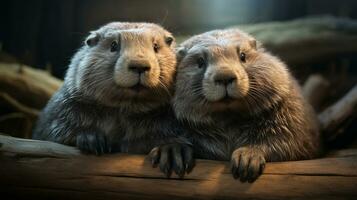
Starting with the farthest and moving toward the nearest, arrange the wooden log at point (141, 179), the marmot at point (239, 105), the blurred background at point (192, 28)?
the blurred background at point (192, 28)
the marmot at point (239, 105)
the wooden log at point (141, 179)

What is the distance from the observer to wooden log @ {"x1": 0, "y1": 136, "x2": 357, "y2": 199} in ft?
9.90

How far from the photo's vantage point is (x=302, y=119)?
3.66 m

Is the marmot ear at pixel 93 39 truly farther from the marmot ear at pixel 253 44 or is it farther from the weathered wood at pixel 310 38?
the weathered wood at pixel 310 38

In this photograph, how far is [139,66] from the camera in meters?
3.32

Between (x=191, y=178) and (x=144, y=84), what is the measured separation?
0.76 m

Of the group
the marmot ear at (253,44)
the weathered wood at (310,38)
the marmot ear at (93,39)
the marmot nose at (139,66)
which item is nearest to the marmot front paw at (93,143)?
the marmot nose at (139,66)

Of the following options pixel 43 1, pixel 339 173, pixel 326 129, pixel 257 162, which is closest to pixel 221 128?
pixel 257 162

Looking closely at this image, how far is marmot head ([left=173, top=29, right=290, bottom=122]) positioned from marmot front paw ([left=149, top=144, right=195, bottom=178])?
0.96ft

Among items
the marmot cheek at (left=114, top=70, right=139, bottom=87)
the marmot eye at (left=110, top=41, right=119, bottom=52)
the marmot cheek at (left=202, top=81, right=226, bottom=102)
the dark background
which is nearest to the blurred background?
the dark background

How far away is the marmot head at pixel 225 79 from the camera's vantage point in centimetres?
321

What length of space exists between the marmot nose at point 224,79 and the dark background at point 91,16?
7.67ft

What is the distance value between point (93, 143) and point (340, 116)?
2494 mm

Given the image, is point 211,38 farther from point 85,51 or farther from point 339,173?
point 339,173

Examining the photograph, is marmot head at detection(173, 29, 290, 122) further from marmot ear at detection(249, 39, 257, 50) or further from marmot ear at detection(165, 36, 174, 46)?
marmot ear at detection(165, 36, 174, 46)
